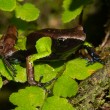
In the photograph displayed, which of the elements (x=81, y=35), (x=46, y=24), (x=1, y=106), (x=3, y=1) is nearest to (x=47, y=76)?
(x=81, y=35)

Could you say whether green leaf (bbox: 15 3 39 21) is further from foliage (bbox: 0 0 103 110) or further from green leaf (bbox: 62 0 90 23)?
green leaf (bbox: 62 0 90 23)

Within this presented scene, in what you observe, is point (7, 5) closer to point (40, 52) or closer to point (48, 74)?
point (40, 52)

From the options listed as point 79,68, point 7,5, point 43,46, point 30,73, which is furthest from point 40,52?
point 7,5

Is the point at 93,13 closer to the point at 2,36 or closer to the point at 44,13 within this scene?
the point at 44,13

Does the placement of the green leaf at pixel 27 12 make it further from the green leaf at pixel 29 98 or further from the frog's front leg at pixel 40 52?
the green leaf at pixel 29 98

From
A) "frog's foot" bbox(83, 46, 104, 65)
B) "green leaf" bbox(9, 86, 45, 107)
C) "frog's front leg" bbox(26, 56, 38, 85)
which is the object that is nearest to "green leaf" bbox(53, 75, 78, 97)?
"green leaf" bbox(9, 86, 45, 107)

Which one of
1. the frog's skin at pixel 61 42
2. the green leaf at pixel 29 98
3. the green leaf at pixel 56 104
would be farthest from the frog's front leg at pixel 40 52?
the green leaf at pixel 56 104
